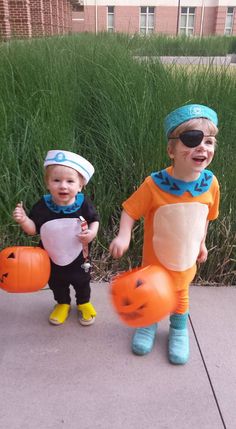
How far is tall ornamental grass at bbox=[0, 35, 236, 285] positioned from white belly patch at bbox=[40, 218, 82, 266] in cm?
79

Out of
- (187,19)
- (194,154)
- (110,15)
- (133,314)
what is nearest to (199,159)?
(194,154)

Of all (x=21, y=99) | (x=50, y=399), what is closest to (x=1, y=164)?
(x=21, y=99)

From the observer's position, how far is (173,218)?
186 centimetres

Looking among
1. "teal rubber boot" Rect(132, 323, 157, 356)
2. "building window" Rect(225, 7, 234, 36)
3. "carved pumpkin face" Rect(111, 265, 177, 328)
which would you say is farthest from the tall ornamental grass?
"building window" Rect(225, 7, 234, 36)

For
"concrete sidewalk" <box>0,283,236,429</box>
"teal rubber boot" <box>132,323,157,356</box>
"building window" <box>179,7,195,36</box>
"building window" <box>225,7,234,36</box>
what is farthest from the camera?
"building window" <box>179,7,195,36</box>

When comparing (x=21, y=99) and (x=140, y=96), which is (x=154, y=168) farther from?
(x=21, y=99)

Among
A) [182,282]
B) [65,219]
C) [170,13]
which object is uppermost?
[170,13]

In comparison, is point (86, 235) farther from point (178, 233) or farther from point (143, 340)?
point (143, 340)

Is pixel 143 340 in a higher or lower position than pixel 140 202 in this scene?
lower

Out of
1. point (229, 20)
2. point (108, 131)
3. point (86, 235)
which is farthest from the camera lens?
point (229, 20)

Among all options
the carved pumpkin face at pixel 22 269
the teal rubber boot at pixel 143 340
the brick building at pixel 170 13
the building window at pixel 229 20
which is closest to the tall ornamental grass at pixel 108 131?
the teal rubber boot at pixel 143 340

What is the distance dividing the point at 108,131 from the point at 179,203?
1476 millimetres

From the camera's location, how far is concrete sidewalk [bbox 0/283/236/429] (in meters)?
1.77

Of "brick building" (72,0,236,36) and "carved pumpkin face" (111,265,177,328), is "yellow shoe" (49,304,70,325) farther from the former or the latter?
"brick building" (72,0,236,36)
